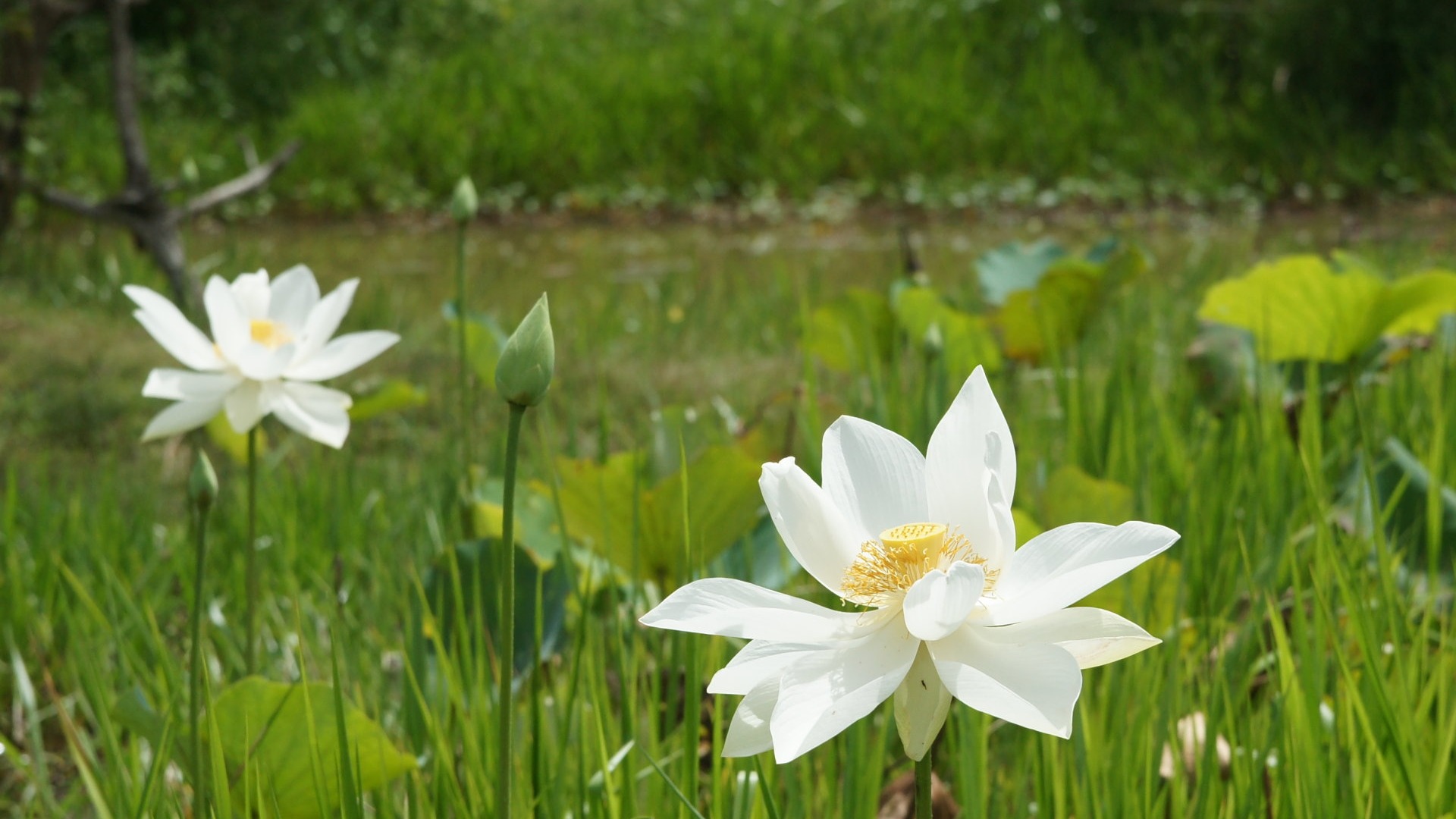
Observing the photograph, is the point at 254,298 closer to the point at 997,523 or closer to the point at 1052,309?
the point at 997,523

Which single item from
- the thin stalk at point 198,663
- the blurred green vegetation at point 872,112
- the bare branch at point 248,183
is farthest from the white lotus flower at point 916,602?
the blurred green vegetation at point 872,112

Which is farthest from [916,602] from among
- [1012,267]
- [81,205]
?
[81,205]

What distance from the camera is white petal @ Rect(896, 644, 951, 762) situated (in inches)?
19.7

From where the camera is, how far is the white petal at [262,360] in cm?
99

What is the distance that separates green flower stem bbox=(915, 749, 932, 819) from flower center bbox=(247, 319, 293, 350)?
2.27 feet

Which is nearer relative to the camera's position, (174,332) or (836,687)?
(836,687)

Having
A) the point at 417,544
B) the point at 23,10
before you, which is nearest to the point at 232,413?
the point at 417,544

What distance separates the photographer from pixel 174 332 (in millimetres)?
987

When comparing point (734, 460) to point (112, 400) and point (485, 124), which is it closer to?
point (112, 400)

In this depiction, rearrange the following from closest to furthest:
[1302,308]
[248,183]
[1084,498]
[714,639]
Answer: [714,639]
[1084,498]
[1302,308]
[248,183]

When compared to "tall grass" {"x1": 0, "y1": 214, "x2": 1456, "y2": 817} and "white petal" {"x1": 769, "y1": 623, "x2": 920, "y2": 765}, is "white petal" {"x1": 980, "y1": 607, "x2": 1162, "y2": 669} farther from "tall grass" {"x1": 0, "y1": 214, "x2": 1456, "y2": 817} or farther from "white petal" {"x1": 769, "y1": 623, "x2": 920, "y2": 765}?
"tall grass" {"x1": 0, "y1": 214, "x2": 1456, "y2": 817}

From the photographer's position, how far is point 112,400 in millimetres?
2242

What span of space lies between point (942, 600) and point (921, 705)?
6cm

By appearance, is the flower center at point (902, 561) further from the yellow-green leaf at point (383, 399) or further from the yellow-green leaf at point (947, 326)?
the yellow-green leaf at point (947, 326)
